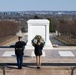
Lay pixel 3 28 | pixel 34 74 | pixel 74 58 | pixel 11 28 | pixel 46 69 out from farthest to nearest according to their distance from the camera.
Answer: pixel 11 28 → pixel 3 28 → pixel 74 58 → pixel 46 69 → pixel 34 74

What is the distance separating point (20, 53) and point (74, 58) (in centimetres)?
330

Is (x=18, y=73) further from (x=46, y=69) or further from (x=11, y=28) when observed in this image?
(x=11, y=28)

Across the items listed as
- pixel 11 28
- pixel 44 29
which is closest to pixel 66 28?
pixel 11 28

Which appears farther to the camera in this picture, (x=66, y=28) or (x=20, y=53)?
(x=66, y=28)

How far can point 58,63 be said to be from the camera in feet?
39.5

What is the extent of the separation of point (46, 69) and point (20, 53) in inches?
40.9

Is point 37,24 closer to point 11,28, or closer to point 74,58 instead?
point 74,58

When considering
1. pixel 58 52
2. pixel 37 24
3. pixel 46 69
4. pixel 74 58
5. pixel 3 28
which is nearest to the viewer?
pixel 46 69

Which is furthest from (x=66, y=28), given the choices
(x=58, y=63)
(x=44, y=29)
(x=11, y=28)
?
(x=58, y=63)

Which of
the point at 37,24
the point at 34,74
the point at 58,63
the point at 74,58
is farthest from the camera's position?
the point at 37,24

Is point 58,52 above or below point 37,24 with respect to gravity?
below

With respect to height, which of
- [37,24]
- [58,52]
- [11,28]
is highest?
[37,24]

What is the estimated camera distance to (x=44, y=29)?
55.0 feet

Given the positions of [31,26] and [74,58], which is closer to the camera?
[74,58]
